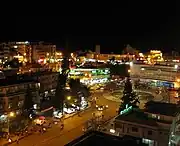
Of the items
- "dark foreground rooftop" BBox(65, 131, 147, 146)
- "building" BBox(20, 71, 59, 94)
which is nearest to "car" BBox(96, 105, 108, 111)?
"building" BBox(20, 71, 59, 94)

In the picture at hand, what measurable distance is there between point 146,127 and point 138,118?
0.57 m

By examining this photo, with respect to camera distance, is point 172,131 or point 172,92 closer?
point 172,131

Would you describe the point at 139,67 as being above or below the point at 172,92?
above

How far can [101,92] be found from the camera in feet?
78.7

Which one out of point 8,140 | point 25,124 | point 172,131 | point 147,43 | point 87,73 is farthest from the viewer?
point 147,43

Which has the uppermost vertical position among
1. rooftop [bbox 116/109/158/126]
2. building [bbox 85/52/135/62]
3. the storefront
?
building [bbox 85/52/135/62]

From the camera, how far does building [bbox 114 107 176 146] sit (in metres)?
10.8

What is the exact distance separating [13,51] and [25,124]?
21160mm

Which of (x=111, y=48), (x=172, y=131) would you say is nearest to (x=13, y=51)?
(x=172, y=131)

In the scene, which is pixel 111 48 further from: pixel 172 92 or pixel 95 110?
pixel 95 110

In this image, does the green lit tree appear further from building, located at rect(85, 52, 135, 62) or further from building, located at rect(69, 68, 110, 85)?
building, located at rect(85, 52, 135, 62)

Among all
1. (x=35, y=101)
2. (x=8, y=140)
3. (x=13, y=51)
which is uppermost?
(x=13, y=51)

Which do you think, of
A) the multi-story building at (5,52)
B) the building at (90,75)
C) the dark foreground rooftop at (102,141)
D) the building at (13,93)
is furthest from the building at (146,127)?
the multi-story building at (5,52)

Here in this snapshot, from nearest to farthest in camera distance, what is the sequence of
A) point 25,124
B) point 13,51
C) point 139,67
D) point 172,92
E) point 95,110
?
1. point 25,124
2. point 95,110
3. point 172,92
4. point 139,67
5. point 13,51
